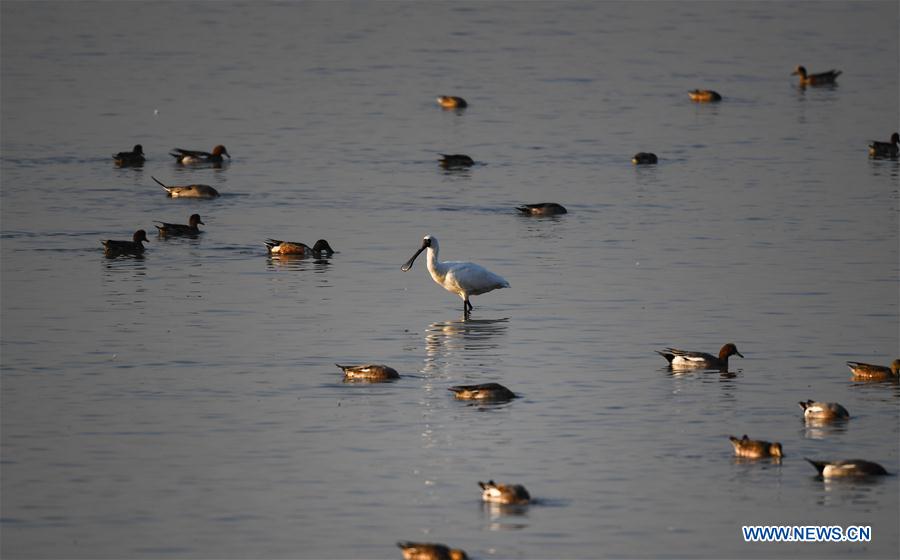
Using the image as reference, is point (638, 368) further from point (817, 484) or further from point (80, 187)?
point (80, 187)

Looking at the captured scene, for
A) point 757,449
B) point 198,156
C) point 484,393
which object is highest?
point 198,156

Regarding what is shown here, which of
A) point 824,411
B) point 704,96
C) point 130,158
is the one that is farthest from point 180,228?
point 704,96

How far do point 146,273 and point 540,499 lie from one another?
39.9 feet

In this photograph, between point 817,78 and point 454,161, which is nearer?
point 454,161

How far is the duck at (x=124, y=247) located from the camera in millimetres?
26500

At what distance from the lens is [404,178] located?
34594 mm

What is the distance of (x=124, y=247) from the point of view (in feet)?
87.2

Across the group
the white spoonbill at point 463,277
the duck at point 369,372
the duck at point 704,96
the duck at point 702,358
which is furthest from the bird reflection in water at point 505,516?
the duck at point 704,96

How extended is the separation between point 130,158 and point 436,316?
14.4 meters

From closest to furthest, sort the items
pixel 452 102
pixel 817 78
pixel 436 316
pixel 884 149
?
pixel 436 316
pixel 884 149
pixel 452 102
pixel 817 78

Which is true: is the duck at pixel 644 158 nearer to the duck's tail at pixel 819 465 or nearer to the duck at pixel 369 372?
the duck at pixel 369 372

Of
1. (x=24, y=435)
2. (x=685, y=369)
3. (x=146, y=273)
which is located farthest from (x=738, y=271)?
(x=24, y=435)

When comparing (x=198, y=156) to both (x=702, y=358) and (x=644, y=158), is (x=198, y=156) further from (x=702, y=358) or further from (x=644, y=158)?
(x=702, y=358)

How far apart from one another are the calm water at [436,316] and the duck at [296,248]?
210 mm
